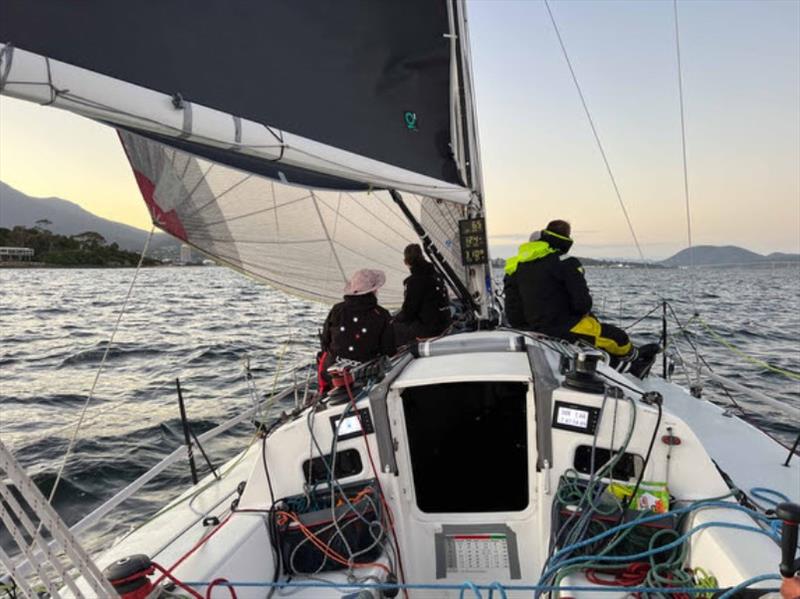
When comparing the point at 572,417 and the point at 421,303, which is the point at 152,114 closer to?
the point at 572,417

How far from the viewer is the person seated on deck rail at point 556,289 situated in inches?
168

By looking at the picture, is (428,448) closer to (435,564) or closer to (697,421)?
(435,564)

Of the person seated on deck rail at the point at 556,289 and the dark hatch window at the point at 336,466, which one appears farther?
the person seated on deck rail at the point at 556,289

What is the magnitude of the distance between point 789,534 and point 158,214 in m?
4.69

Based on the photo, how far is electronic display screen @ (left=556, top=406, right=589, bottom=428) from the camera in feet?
8.90

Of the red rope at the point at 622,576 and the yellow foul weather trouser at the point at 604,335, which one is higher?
the yellow foul weather trouser at the point at 604,335

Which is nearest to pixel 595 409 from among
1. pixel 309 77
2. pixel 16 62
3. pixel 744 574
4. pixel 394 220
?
pixel 744 574

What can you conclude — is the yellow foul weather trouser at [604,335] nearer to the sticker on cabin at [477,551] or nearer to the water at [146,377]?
the sticker on cabin at [477,551]

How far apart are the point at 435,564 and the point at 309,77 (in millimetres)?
2625

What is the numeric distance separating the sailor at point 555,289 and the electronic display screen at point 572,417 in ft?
5.49

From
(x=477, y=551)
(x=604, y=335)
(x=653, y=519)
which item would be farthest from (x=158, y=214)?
(x=653, y=519)

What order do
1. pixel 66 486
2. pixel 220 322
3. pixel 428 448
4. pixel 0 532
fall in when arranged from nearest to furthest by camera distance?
pixel 428 448, pixel 0 532, pixel 66 486, pixel 220 322

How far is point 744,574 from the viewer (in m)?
2.03

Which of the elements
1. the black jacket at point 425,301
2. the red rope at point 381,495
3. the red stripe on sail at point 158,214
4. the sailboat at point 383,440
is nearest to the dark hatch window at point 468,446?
the sailboat at point 383,440
